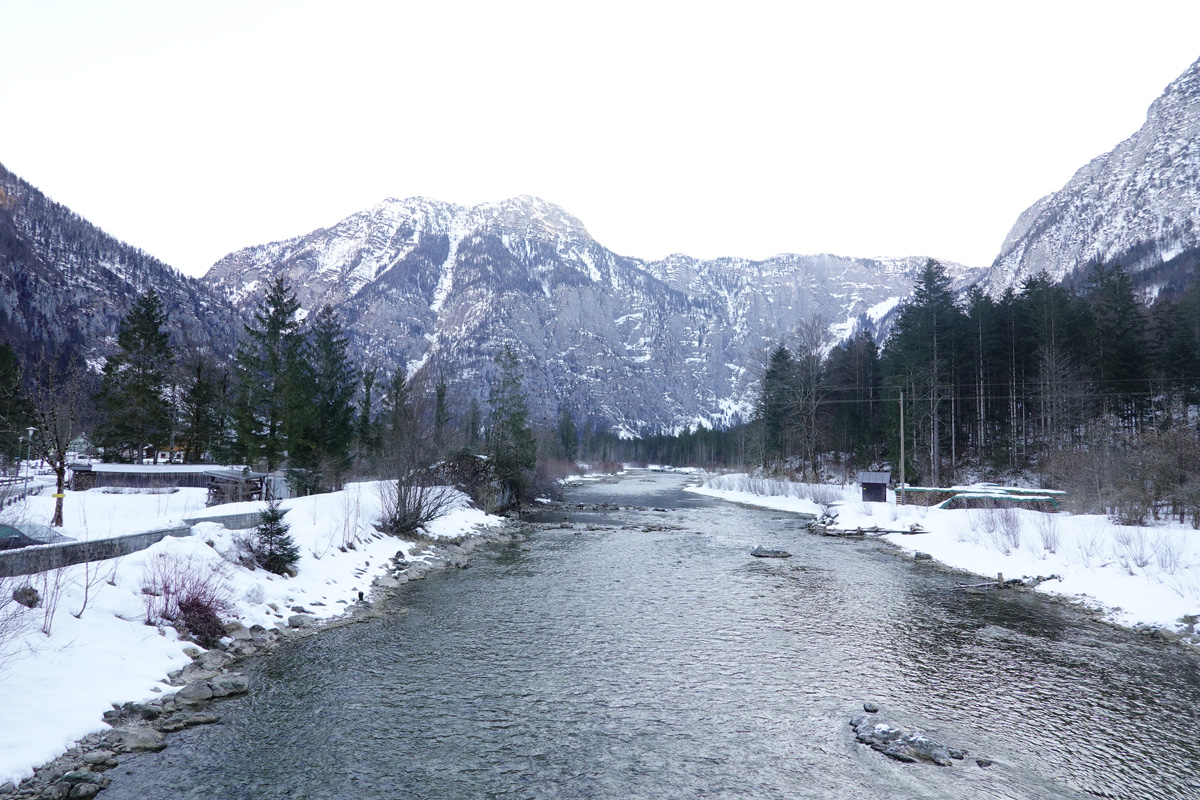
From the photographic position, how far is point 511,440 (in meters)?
50.9

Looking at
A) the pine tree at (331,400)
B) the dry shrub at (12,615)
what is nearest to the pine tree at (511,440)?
the pine tree at (331,400)

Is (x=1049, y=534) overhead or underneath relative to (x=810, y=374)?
underneath

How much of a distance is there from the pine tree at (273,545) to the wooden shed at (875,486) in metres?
37.5

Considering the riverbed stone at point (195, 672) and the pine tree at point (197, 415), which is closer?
the riverbed stone at point (195, 672)

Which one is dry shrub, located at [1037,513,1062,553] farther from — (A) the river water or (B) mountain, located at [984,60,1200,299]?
(B) mountain, located at [984,60,1200,299]

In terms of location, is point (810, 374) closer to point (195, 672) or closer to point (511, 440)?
point (511, 440)

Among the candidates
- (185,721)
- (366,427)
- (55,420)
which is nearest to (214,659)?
(185,721)

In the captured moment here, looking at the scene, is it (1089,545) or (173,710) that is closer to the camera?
(173,710)

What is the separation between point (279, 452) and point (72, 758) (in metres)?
33.4

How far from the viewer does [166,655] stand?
38.4ft

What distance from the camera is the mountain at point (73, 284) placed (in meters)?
136

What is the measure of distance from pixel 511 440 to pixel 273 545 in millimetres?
32748

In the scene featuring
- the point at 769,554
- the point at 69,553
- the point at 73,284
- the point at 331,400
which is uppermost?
the point at 73,284

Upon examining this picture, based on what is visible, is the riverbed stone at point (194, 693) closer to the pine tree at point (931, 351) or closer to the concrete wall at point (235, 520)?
the concrete wall at point (235, 520)
